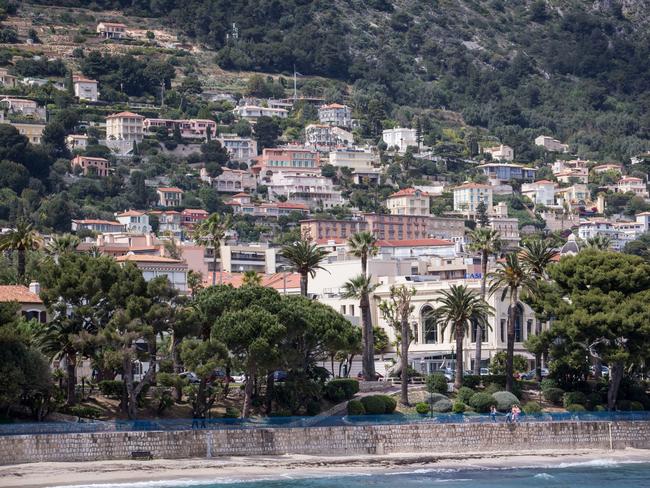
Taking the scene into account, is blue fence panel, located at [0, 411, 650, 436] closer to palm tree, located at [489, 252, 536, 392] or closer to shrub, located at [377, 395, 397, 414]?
shrub, located at [377, 395, 397, 414]

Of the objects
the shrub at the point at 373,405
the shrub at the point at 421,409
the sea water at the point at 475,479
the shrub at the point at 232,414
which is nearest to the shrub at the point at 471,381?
the shrub at the point at 421,409

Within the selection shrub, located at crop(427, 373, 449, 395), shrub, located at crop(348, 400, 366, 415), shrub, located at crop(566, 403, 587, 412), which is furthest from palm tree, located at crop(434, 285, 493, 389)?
shrub, located at crop(348, 400, 366, 415)

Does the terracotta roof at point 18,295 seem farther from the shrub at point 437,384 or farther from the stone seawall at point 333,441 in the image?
the shrub at point 437,384

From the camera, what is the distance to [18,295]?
87.1 meters

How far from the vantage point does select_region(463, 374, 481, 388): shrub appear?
9319 centimetres

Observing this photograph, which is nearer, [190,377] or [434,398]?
[190,377]

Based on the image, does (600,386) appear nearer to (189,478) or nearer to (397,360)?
(397,360)

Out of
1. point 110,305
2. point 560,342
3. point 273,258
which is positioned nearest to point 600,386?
point 560,342

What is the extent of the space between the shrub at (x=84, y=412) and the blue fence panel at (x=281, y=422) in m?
1.18

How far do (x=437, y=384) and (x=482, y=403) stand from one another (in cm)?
345

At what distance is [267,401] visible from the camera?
83.9 metres

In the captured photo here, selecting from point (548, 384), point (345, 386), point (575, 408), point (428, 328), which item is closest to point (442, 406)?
point (345, 386)

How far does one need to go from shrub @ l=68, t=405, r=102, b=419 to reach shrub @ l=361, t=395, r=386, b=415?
15.0 m

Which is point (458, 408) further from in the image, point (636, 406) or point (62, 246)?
point (62, 246)
